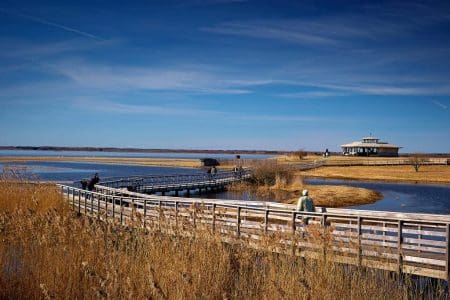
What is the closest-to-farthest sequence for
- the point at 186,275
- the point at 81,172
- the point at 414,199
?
the point at 186,275, the point at 414,199, the point at 81,172

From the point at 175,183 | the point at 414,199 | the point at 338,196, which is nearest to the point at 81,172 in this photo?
the point at 175,183

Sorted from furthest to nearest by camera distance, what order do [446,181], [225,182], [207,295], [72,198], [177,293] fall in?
1. [446,181]
2. [225,182]
3. [72,198]
4. [207,295]
5. [177,293]

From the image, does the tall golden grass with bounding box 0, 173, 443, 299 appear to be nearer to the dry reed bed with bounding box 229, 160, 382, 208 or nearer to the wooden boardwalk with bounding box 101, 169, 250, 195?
the dry reed bed with bounding box 229, 160, 382, 208

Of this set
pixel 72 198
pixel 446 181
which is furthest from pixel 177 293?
pixel 446 181

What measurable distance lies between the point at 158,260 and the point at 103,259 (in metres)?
1.28

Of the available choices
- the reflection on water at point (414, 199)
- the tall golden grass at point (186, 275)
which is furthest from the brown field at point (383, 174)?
the tall golden grass at point (186, 275)

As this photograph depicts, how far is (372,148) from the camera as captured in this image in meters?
103

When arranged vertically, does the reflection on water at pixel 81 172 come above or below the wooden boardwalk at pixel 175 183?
below

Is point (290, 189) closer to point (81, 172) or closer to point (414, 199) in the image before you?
point (414, 199)

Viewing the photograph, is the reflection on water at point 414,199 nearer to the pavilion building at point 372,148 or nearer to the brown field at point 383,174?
the brown field at point 383,174

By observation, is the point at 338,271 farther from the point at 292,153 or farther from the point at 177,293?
the point at 292,153

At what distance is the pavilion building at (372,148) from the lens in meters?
102

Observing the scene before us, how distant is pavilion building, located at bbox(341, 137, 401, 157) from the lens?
10238 cm

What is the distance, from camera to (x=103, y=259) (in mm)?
8445
